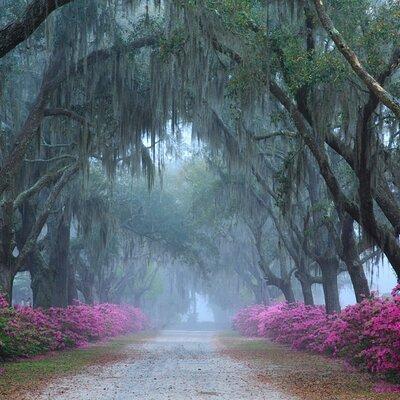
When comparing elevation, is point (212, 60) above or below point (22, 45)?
below

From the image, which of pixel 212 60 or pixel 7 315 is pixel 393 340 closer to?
pixel 212 60

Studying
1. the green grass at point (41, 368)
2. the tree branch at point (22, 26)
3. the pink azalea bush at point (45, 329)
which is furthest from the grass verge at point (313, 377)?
the tree branch at point (22, 26)

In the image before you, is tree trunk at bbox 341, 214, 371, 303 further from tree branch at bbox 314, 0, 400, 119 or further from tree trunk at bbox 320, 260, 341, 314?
tree branch at bbox 314, 0, 400, 119

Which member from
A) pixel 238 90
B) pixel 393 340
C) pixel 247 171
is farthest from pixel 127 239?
pixel 393 340

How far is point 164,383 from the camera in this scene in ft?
29.2

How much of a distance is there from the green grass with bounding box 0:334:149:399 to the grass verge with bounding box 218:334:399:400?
330cm

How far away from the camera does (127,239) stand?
1196 inches

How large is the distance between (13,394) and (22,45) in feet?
31.0

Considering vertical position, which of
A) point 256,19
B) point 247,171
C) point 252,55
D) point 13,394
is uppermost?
point 256,19

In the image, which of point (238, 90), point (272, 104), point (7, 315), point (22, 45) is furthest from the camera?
point (272, 104)

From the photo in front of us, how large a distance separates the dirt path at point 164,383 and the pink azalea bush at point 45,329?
90.7 inches

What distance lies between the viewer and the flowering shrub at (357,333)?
8719 millimetres

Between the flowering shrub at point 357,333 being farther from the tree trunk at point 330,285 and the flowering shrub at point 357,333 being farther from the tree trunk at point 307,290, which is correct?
the tree trunk at point 307,290

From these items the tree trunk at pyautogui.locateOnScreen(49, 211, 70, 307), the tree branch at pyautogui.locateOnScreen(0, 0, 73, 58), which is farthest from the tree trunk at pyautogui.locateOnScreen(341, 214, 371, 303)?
the tree trunk at pyautogui.locateOnScreen(49, 211, 70, 307)
